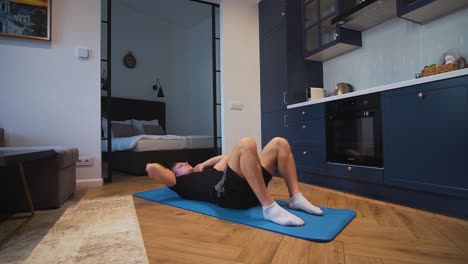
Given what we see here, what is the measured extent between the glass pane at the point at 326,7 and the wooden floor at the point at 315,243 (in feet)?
6.83

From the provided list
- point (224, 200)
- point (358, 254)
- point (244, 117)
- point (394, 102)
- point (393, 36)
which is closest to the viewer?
point (358, 254)

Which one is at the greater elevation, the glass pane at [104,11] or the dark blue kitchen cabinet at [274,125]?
the glass pane at [104,11]

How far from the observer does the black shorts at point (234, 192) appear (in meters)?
1.49

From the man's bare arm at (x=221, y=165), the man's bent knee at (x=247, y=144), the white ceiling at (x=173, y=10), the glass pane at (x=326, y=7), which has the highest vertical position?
the white ceiling at (x=173, y=10)

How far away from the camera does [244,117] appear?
11.8ft

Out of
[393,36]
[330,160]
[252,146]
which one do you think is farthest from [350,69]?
[252,146]

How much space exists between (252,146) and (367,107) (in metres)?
1.20

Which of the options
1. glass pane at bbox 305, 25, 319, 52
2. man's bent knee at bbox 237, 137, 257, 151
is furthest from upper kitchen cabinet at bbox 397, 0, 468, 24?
man's bent knee at bbox 237, 137, 257, 151

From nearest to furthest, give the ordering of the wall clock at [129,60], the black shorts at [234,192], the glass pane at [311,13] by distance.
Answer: the black shorts at [234,192] < the glass pane at [311,13] < the wall clock at [129,60]

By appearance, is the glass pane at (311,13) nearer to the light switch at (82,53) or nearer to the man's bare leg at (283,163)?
the man's bare leg at (283,163)

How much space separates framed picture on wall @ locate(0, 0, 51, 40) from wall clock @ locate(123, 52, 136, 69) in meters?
2.68

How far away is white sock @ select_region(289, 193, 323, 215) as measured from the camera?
60.1 inches

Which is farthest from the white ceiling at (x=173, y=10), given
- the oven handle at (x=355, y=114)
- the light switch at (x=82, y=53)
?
the oven handle at (x=355, y=114)

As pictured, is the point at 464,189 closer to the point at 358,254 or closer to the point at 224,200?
the point at 358,254
